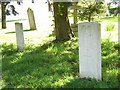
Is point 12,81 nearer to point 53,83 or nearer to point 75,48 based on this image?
point 53,83

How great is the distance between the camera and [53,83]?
12.2ft

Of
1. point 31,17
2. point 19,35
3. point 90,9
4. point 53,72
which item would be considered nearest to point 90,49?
point 53,72

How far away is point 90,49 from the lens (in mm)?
3648

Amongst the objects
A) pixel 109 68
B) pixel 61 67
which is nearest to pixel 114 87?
pixel 109 68

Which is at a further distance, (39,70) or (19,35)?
(19,35)

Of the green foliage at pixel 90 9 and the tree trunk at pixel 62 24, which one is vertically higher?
the green foliage at pixel 90 9

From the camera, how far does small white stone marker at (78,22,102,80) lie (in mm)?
3566

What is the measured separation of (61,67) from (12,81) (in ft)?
4.06

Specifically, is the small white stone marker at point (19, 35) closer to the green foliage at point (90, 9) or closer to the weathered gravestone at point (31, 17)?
the green foliage at point (90, 9)

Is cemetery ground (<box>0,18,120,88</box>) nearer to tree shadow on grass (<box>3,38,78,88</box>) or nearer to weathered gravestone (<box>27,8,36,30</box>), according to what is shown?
tree shadow on grass (<box>3,38,78,88</box>)

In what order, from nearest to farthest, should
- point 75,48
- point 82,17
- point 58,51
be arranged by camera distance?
1. point 58,51
2. point 75,48
3. point 82,17

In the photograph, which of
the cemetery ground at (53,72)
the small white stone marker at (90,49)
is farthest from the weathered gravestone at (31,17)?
the small white stone marker at (90,49)

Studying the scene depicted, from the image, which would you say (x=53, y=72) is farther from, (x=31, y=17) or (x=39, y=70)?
(x=31, y=17)

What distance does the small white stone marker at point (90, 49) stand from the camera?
3566 millimetres
